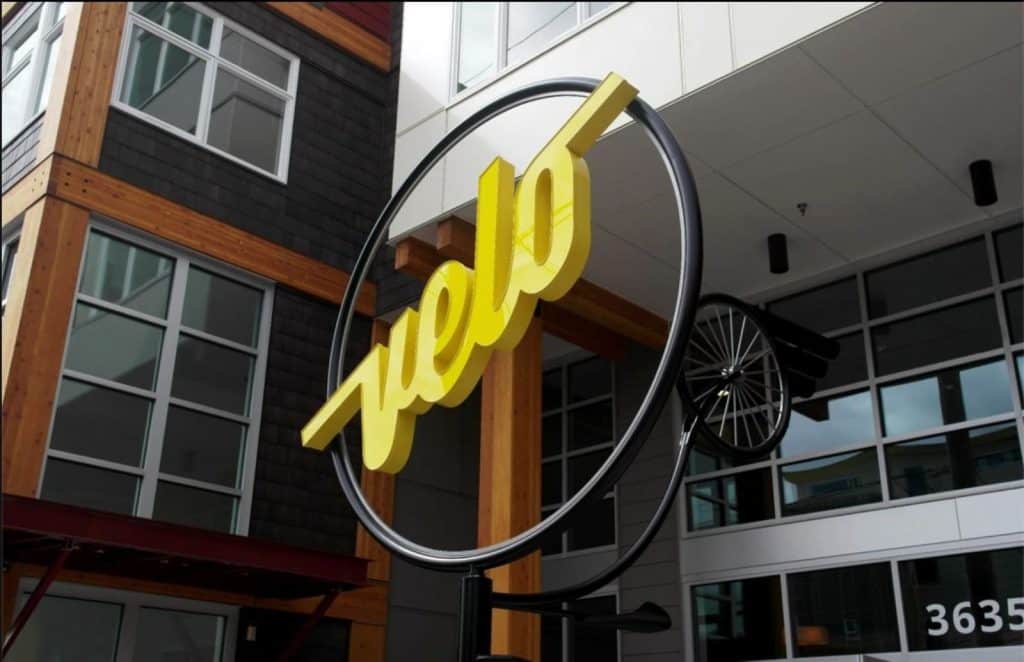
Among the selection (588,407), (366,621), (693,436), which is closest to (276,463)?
(366,621)

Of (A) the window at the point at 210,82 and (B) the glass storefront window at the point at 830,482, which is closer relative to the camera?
(B) the glass storefront window at the point at 830,482

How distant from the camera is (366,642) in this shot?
8.88 m

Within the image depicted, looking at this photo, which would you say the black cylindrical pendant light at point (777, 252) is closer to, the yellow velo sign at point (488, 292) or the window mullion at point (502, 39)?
the window mullion at point (502, 39)

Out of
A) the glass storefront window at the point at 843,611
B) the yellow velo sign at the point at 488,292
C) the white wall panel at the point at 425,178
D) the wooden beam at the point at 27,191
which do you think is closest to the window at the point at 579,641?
the glass storefront window at the point at 843,611

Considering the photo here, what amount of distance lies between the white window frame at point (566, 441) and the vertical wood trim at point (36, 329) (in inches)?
183

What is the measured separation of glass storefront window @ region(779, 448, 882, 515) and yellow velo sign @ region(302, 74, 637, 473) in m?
3.96

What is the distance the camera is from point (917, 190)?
7.48 metres

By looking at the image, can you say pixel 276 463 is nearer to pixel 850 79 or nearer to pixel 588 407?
pixel 588 407

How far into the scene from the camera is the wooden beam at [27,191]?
7.90 metres

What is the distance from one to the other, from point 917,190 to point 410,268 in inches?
157

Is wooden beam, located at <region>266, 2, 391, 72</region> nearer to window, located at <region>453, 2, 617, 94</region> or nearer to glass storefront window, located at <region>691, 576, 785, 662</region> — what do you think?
window, located at <region>453, 2, 617, 94</region>

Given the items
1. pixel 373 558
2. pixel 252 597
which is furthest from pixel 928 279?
pixel 252 597

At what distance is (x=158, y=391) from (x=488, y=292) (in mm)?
4283

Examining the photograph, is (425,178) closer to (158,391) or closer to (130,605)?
(158,391)
